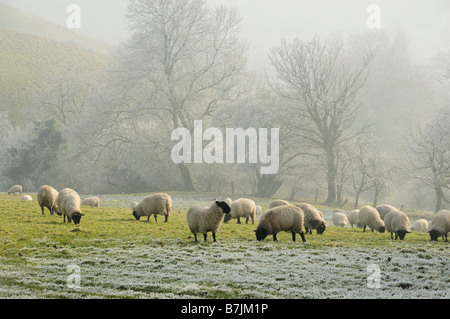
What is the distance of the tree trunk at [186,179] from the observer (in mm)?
59562

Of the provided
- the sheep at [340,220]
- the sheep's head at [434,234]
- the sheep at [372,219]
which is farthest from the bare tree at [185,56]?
the sheep's head at [434,234]

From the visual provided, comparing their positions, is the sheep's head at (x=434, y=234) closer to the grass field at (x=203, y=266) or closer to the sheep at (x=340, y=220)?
the grass field at (x=203, y=266)

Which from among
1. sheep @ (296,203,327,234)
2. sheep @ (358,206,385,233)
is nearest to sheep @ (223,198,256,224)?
sheep @ (296,203,327,234)

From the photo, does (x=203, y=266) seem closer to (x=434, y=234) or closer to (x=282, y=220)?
(x=282, y=220)

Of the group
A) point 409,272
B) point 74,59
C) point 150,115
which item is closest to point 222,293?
point 409,272

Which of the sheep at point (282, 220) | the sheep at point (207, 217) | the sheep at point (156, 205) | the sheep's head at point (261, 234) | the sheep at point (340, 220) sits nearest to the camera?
the sheep at point (207, 217)

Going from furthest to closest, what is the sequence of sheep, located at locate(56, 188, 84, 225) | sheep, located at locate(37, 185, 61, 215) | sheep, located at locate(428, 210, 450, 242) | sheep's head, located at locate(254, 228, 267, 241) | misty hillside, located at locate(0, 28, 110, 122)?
misty hillside, located at locate(0, 28, 110, 122) < sheep, located at locate(37, 185, 61, 215) < sheep, located at locate(56, 188, 84, 225) < sheep, located at locate(428, 210, 450, 242) < sheep's head, located at locate(254, 228, 267, 241)

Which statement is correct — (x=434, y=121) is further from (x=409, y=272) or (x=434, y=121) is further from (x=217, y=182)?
(x=409, y=272)

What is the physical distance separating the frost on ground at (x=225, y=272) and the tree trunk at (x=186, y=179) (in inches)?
1698

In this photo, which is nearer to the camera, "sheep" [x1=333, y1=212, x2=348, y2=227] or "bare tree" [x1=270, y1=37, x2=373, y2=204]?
"sheep" [x1=333, y1=212, x2=348, y2=227]

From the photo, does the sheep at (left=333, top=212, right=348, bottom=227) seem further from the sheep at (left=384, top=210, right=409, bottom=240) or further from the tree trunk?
the tree trunk

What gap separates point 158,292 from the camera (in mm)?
10250

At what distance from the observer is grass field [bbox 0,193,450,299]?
10.2 meters
